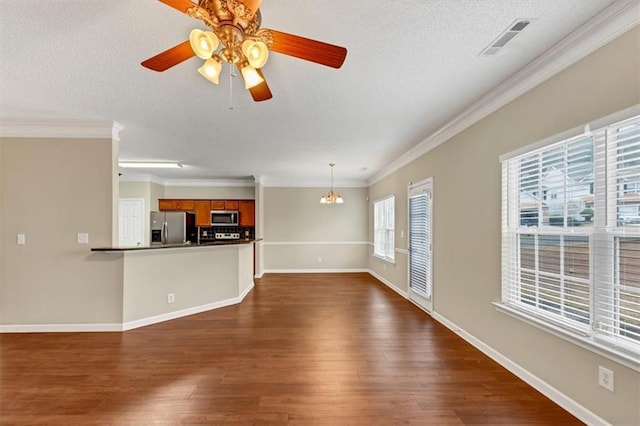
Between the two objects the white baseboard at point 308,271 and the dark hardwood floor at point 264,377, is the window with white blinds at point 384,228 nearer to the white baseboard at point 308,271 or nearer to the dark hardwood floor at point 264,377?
the white baseboard at point 308,271

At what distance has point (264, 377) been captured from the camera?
99.6 inches

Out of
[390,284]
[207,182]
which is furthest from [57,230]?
[390,284]

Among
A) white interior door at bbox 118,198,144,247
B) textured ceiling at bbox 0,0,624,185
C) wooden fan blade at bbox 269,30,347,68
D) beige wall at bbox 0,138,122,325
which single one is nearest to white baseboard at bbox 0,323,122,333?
beige wall at bbox 0,138,122,325

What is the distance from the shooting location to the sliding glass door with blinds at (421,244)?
14.3 ft

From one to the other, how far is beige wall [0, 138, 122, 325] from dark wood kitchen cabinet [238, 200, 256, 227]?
4.23 meters

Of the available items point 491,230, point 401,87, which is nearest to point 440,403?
point 491,230

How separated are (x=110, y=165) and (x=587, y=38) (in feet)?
15.4

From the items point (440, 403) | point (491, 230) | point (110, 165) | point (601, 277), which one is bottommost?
point (440, 403)

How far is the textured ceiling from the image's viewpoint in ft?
5.66

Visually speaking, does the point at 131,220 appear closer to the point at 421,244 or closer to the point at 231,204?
the point at 231,204

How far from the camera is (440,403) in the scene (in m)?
2.19

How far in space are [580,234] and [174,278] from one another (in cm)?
445

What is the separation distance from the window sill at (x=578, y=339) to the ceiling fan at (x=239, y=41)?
2.27 metres

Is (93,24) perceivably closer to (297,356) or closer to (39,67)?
(39,67)
